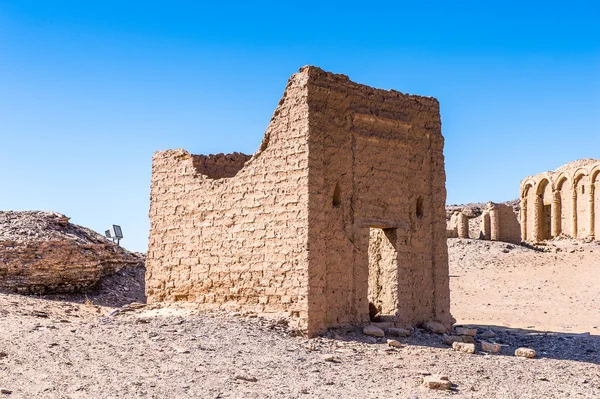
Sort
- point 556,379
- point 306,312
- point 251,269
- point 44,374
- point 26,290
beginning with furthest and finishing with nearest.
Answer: point 26,290 → point 251,269 → point 306,312 → point 556,379 → point 44,374

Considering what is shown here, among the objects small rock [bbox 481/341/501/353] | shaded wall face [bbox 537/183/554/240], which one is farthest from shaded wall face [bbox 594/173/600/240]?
small rock [bbox 481/341/501/353]

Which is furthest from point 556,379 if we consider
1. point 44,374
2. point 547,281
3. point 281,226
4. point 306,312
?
point 547,281

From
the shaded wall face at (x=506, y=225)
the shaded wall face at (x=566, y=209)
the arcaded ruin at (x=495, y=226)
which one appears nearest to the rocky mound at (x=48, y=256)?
the arcaded ruin at (x=495, y=226)

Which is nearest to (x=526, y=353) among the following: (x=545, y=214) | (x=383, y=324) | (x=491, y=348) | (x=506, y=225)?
(x=491, y=348)

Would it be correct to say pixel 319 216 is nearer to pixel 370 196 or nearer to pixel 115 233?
pixel 370 196

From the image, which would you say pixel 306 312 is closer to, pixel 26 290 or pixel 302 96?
pixel 302 96

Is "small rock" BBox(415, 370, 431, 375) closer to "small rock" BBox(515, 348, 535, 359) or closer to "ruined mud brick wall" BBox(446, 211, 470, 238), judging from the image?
"small rock" BBox(515, 348, 535, 359)

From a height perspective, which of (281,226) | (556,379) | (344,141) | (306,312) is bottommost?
(556,379)

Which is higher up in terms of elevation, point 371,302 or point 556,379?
point 371,302

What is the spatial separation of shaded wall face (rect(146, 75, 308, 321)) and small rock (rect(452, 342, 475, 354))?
251 cm

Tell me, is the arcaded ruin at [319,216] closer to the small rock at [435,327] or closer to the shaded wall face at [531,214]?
the small rock at [435,327]

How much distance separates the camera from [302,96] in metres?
12.4

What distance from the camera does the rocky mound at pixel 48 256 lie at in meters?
18.8

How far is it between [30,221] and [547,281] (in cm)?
1659
